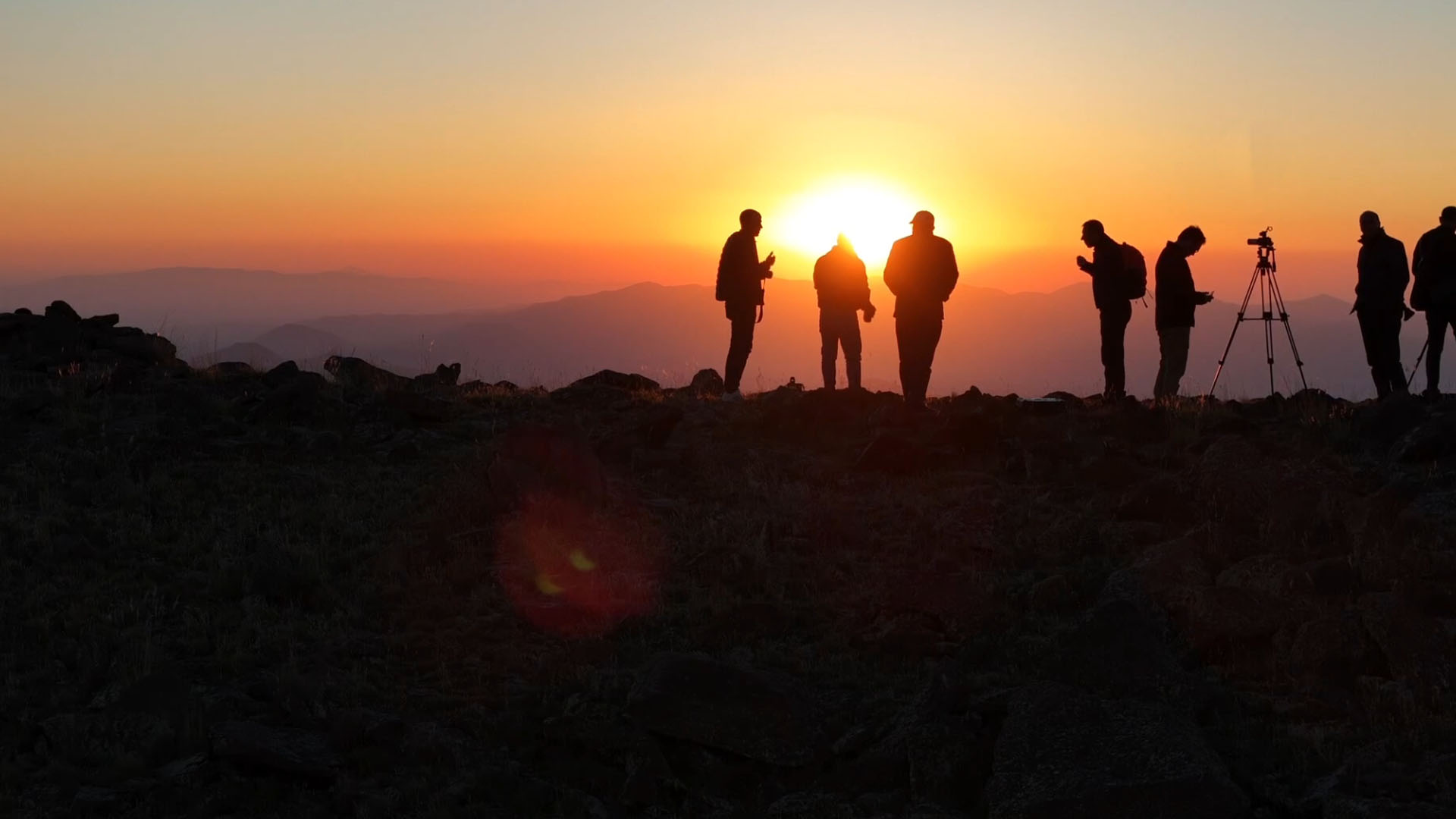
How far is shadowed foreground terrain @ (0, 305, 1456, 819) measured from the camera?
255 inches

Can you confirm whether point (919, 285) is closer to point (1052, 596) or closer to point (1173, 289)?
point (1173, 289)

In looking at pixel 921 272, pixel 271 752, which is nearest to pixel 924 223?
pixel 921 272

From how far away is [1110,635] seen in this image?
7094 millimetres

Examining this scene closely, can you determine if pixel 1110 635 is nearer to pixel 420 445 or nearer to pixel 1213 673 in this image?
pixel 1213 673

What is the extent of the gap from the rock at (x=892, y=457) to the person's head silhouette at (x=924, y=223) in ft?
7.99

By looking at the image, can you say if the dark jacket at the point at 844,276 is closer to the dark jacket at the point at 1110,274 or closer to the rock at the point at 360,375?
the dark jacket at the point at 1110,274

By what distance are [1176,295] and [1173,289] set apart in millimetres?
72

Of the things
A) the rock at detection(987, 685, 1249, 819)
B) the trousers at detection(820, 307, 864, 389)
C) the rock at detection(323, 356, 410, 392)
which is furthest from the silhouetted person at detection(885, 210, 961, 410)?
the rock at detection(987, 685, 1249, 819)

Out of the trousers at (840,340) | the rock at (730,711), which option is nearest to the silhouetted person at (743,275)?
the trousers at (840,340)

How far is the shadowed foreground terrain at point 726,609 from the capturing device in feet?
21.2

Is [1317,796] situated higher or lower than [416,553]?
lower

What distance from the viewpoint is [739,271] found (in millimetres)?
14914

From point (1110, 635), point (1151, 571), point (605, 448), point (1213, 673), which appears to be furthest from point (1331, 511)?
point (605, 448)

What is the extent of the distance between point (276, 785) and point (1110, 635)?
14.4 feet
